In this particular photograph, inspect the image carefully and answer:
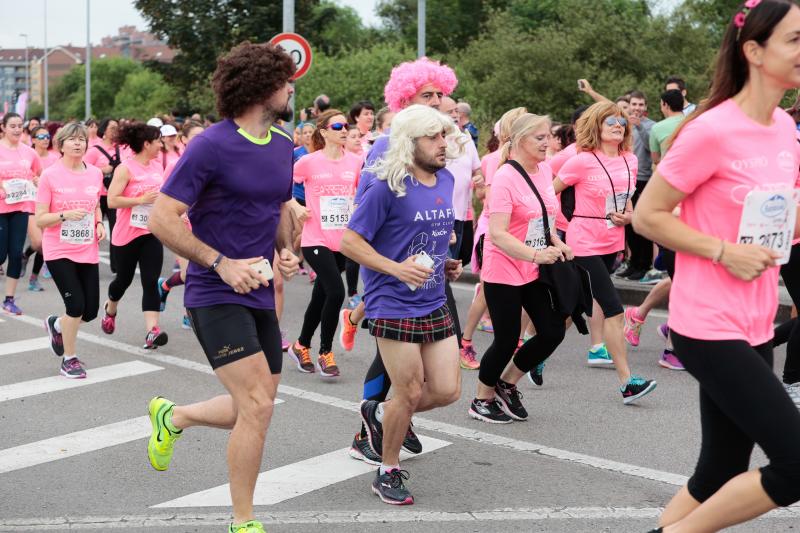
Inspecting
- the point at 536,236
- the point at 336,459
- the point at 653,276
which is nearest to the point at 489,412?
the point at 536,236

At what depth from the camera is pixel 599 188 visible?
7.68 m

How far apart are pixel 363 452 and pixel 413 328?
1.06 m

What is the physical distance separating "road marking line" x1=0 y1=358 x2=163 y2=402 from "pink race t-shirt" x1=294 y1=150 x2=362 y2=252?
5.09 feet

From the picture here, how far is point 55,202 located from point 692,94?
20.4m

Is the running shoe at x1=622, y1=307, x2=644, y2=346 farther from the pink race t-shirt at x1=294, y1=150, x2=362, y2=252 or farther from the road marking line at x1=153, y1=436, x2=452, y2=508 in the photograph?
the road marking line at x1=153, y1=436, x2=452, y2=508

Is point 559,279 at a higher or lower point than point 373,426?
higher

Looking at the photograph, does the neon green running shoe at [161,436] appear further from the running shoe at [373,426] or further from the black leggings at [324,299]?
the black leggings at [324,299]

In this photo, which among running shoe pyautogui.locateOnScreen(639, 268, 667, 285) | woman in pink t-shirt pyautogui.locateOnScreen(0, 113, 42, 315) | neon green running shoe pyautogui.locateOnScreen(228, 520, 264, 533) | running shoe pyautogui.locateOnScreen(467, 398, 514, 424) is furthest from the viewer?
A: running shoe pyautogui.locateOnScreen(639, 268, 667, 285)

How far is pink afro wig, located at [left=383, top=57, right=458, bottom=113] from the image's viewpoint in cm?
632

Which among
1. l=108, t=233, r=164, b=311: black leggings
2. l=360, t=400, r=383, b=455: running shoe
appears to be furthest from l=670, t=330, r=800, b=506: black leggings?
l=108, t=233, r=164, b=311: black leggings

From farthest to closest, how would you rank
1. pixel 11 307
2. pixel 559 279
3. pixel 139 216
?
pixel 11 307 → pixel 139 216 → pixel 559 279

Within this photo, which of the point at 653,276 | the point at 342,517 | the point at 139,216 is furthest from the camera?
the point at 653,276

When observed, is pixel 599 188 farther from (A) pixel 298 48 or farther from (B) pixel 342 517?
(A) pixel 298 48

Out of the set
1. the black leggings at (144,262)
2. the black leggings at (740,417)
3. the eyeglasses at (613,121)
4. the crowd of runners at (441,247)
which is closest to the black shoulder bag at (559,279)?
the crowd of runners at (441,247)
